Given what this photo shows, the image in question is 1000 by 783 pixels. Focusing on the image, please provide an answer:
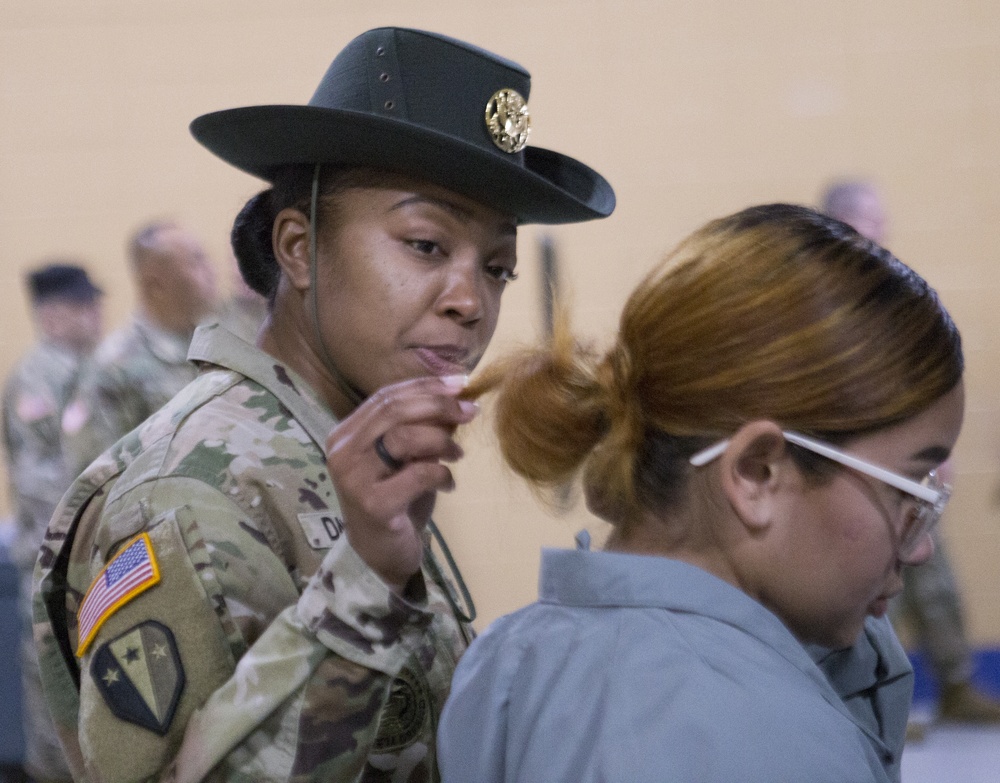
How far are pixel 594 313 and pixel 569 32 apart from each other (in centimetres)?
98

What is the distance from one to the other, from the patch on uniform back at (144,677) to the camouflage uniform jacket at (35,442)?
7.09 ft

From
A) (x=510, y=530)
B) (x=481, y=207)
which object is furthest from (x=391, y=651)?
(x=510, y=530)

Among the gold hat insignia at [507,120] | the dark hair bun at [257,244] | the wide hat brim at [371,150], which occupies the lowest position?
the dark hair bun at [257,244]

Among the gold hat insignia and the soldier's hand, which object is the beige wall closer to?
the gold hat insignia

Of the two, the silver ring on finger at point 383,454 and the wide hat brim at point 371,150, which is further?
the wide hat brim at point 371,150

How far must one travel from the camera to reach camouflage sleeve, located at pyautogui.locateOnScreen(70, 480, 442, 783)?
3.21 ft

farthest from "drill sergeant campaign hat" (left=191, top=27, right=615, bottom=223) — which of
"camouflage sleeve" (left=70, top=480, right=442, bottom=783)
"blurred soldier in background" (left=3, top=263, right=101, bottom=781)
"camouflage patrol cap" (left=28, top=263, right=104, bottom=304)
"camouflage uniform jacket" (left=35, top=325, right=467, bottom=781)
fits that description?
"camouflage patrol cap" (left=28, top=263, right=104, bottom=304)

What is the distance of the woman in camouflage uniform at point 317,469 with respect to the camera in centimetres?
98

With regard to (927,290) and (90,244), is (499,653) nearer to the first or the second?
(927,290)

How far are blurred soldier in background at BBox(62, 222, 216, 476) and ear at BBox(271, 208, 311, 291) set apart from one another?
1658mm

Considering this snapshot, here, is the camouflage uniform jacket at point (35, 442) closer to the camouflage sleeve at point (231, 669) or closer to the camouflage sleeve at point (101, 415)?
the camouflage sleeve at point (101, 415)

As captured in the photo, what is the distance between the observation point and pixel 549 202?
138 centimetres

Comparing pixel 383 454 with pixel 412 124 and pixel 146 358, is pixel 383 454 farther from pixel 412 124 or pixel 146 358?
pixel 146 358

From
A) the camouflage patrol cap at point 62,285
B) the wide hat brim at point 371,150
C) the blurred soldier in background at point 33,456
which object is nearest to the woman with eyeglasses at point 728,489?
the wide hat brim at point 371,150
